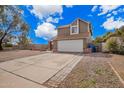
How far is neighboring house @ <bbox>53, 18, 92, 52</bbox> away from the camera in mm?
14105

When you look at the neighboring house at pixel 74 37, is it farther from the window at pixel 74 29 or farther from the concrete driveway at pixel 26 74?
the concrete driveway at pixel 26 74

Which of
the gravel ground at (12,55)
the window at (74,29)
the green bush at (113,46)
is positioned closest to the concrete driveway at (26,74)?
the gravel ground at (12,55)

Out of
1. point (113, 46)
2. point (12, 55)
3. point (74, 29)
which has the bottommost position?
point (12, 55)

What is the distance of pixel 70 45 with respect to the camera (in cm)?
1468

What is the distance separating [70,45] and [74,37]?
1.21 meters

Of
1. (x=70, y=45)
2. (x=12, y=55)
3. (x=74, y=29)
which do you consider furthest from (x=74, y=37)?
(x=12, y=55)

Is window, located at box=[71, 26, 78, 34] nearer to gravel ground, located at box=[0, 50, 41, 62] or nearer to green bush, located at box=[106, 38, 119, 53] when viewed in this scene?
green bush, located at box=[106, 38, 119, 53]

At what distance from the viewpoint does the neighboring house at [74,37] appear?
555 inches

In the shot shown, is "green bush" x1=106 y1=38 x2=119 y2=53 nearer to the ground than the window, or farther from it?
nearer to the ground

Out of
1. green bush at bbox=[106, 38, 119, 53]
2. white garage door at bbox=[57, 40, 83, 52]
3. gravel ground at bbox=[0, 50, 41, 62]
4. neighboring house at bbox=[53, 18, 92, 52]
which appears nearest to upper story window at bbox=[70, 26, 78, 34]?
neighboring house at bbox=[53, 18, 92, 52]

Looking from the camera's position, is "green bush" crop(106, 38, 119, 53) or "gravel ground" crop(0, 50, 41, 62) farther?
"green bush" crop(106, 38, 119, 53)

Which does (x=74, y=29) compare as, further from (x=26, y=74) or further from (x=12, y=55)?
(x=26, y=74)
